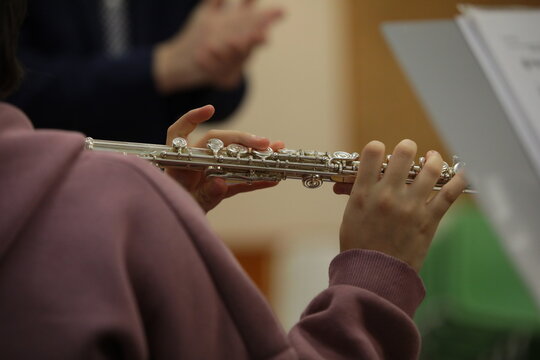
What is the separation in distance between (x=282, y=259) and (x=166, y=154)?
5.69 ft

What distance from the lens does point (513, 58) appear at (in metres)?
0.87

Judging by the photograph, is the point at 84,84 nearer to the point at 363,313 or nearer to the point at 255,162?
the point at 255,162

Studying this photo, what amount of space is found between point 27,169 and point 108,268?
0.09 m

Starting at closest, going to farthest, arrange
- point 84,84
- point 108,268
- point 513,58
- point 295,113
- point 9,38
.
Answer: point 108,268
point 9,38
point 513,58
point 84,84
point 295,113

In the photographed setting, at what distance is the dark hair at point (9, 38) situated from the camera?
752 mm

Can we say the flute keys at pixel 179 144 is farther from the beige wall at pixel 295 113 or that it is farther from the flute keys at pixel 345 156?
the beige wall at pixel 295 113

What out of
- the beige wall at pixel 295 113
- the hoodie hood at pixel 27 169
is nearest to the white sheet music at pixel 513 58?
the hoodie hood at pixel 27 169

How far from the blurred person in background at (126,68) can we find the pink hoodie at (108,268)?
3.20 ft

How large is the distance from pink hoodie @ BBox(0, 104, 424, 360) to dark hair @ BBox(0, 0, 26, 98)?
76 millimetres

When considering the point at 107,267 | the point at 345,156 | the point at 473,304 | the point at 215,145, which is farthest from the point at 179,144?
the point at 473,304

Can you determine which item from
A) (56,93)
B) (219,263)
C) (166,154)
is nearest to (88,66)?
(56,93)

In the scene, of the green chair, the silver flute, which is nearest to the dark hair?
the silver flute

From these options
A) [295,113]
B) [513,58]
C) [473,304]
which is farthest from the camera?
[295,113]

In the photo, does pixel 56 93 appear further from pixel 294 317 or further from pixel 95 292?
pixel 95 292
